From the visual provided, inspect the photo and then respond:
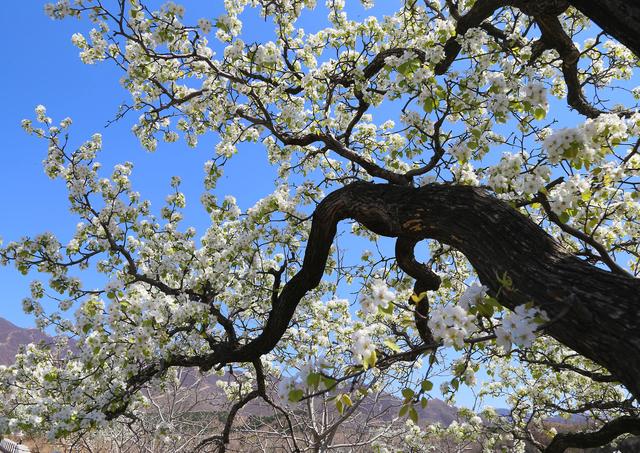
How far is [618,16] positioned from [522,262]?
1290 millimetres

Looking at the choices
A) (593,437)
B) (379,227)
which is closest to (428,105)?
(379,227)

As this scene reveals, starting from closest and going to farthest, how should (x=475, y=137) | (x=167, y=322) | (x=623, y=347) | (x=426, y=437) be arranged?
1. (x=623, y=347)
2. (x=475, y=137)
3. (x=167, y=322)
4. (x=426, y=437)

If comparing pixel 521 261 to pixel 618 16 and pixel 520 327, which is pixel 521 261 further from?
pixel 618 16

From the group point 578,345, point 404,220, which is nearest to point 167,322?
point 404,220

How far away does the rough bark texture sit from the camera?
2070 mm

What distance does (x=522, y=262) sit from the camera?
82.7 inches

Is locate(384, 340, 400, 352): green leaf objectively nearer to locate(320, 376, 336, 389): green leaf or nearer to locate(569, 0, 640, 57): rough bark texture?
locate(320, 376, 336, 389): green leaf

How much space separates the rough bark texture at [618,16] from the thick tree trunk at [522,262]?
1001mm

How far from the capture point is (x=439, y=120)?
3.97 meters

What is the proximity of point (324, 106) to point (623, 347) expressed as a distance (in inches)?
201

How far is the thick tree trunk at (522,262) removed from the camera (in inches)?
66.4

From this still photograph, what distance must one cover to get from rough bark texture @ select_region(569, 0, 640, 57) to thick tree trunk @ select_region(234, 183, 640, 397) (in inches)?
39.4

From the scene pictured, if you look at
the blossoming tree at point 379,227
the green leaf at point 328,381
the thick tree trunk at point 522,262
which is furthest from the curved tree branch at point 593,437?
the green leaf at point 328,381

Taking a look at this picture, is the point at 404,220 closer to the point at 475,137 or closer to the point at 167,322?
the point at 475,137
